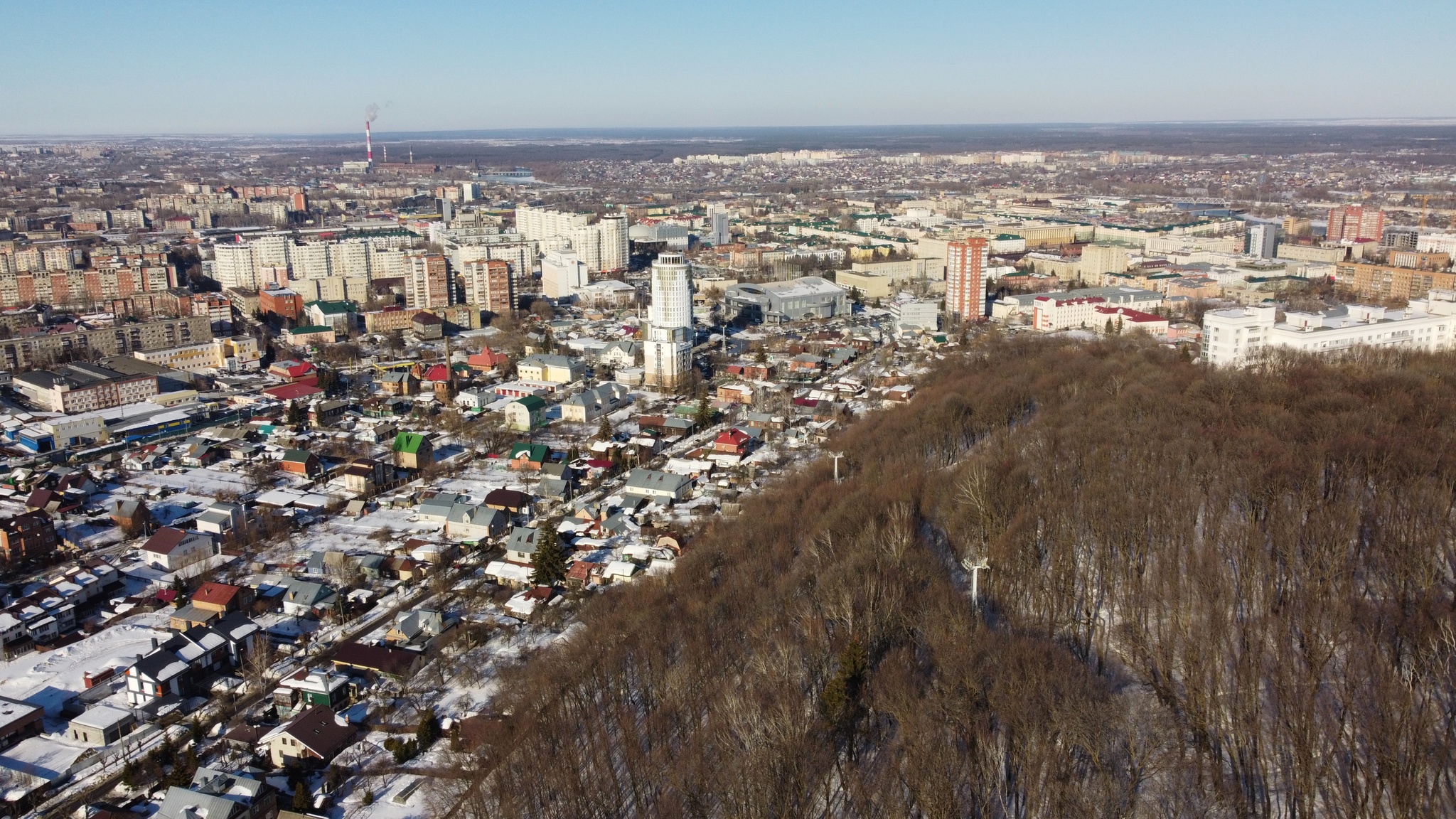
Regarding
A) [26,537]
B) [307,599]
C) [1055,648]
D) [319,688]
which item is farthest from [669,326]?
[1055,648]

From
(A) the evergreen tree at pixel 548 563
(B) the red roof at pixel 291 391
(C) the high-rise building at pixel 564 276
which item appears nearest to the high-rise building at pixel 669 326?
(B) the red roof at pixel 291 391

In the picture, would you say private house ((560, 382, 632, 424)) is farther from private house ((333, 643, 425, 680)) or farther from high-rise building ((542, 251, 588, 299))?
high-rise building ((542, 251, 588, 299))

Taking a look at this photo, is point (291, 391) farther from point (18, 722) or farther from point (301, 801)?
point (301, 801)

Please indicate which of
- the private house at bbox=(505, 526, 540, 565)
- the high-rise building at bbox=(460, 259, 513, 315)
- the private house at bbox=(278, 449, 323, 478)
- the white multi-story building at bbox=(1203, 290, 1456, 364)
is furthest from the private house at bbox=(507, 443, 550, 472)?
the high-rise building at bbox=(460, 259, 513, 315)

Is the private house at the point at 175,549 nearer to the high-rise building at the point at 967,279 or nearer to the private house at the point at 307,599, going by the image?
the private house at the point at 307,599

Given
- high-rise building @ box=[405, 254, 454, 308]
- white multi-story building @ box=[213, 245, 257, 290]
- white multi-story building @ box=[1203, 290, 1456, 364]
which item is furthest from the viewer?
white multi-story building @ box=[213, 245, 257, 290]

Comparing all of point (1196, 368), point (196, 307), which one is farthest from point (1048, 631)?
point (196, 307)

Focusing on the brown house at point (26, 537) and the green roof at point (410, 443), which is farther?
the green roof at point (410, 443)
